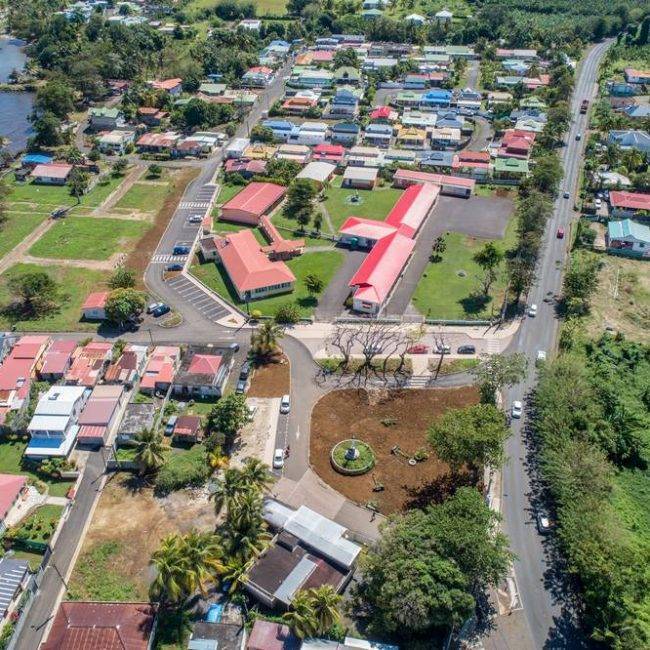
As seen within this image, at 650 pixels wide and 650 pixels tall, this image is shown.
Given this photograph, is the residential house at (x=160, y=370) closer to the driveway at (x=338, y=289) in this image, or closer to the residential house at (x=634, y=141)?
the driveway at (x=338, y=289)

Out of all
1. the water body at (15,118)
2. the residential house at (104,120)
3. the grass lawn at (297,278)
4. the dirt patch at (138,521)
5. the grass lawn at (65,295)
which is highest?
the residential house at (104,120)

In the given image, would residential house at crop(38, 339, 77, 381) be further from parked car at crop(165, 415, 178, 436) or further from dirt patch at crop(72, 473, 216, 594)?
dirt patch at crop(72, 473, 216, 594)

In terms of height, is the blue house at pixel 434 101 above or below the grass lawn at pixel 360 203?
above

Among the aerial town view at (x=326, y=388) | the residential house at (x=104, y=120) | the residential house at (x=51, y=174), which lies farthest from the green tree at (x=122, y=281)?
the residential house at (x=104, y=120)

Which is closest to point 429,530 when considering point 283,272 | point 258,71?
point 283,272

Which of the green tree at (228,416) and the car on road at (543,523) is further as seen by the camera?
the green tree at (228,416)

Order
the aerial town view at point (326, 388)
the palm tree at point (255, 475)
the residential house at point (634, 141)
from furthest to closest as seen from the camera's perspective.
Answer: the residential house at point (634, 141) < the palm tree at point (255, 475) < the aerial town view at point (326, 388)

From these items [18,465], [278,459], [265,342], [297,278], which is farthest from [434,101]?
[18,465]

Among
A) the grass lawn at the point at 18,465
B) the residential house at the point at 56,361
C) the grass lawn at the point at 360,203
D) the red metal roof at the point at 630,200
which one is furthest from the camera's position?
the grass lawn at the point at 360,203
